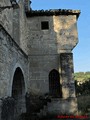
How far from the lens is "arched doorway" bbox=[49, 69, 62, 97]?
14191 millimetres

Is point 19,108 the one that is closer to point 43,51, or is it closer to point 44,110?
point 44,110

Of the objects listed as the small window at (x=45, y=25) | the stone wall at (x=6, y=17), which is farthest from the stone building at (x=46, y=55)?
the stone wall at (x=6, y=17)

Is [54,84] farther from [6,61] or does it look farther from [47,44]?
[6,61]

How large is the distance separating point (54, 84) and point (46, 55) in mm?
1946

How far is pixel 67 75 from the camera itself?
13.9 metres

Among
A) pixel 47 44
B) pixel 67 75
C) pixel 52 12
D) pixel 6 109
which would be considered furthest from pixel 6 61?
pixel 52 12

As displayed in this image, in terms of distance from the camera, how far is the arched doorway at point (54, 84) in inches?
559

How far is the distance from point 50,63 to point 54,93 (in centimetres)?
193

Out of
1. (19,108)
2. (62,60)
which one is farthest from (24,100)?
(62,60)

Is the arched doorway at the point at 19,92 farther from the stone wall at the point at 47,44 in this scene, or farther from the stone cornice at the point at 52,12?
the stone cornice at the point at 52,12

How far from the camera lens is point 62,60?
14070mm

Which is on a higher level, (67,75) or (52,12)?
(52,12)

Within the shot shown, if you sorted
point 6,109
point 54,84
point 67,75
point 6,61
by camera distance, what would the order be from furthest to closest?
point 54,84 → point 67,75 → point 6,61 → point 6,109

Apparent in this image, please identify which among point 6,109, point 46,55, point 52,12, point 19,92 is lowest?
point 6,109
